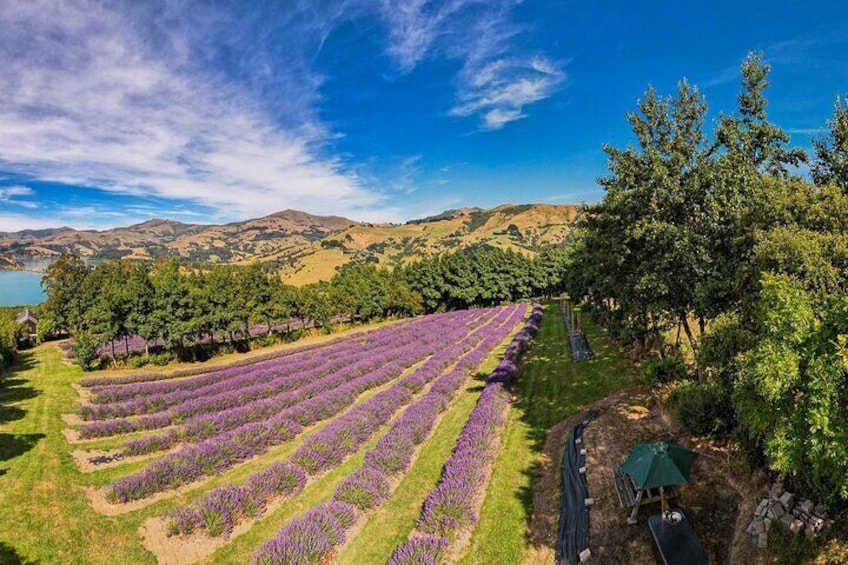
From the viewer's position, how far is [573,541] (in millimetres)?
10727

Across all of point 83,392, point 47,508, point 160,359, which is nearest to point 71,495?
point 47,508

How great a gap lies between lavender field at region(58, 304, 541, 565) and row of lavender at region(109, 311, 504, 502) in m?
0.06

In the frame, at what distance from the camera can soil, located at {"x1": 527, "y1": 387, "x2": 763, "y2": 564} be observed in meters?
9.56

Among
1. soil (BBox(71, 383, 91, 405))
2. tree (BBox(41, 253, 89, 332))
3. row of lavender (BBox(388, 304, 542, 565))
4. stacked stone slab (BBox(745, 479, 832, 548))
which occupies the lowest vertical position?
row of lavender (BBox(388, 304, 542, 565))

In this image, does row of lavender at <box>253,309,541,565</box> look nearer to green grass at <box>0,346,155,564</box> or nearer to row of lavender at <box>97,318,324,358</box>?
green grass at <box>0,346,155,564</box>

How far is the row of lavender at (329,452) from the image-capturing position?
12.3 meters

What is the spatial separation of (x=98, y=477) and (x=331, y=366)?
16.9m

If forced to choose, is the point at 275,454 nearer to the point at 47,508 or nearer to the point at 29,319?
the point at 47,508

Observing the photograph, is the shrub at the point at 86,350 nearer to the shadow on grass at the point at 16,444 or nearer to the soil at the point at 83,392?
the soil at the point at 83,392

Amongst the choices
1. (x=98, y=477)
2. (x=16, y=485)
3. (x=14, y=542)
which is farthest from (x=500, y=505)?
(x=16, y=485)

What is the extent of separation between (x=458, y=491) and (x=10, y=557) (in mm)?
12084

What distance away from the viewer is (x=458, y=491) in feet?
42.3

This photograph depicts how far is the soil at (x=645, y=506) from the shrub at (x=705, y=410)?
1.42 ft

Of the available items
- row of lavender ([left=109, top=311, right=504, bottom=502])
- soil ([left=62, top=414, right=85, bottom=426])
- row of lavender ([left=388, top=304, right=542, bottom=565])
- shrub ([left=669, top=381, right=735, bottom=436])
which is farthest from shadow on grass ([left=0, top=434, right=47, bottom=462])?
shrub ([left=669, top=381, right=735, bottom=436])
